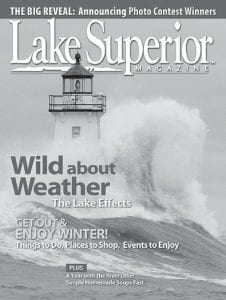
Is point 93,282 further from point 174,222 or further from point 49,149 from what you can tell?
point 174,222

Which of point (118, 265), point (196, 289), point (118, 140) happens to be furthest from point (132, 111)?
point (196, 289)

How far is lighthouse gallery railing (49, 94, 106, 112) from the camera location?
82.1 ft

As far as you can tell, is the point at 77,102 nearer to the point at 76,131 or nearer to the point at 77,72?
the point at 76,131

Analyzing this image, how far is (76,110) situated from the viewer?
25.0 m

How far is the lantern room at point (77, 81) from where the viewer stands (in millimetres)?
24531
